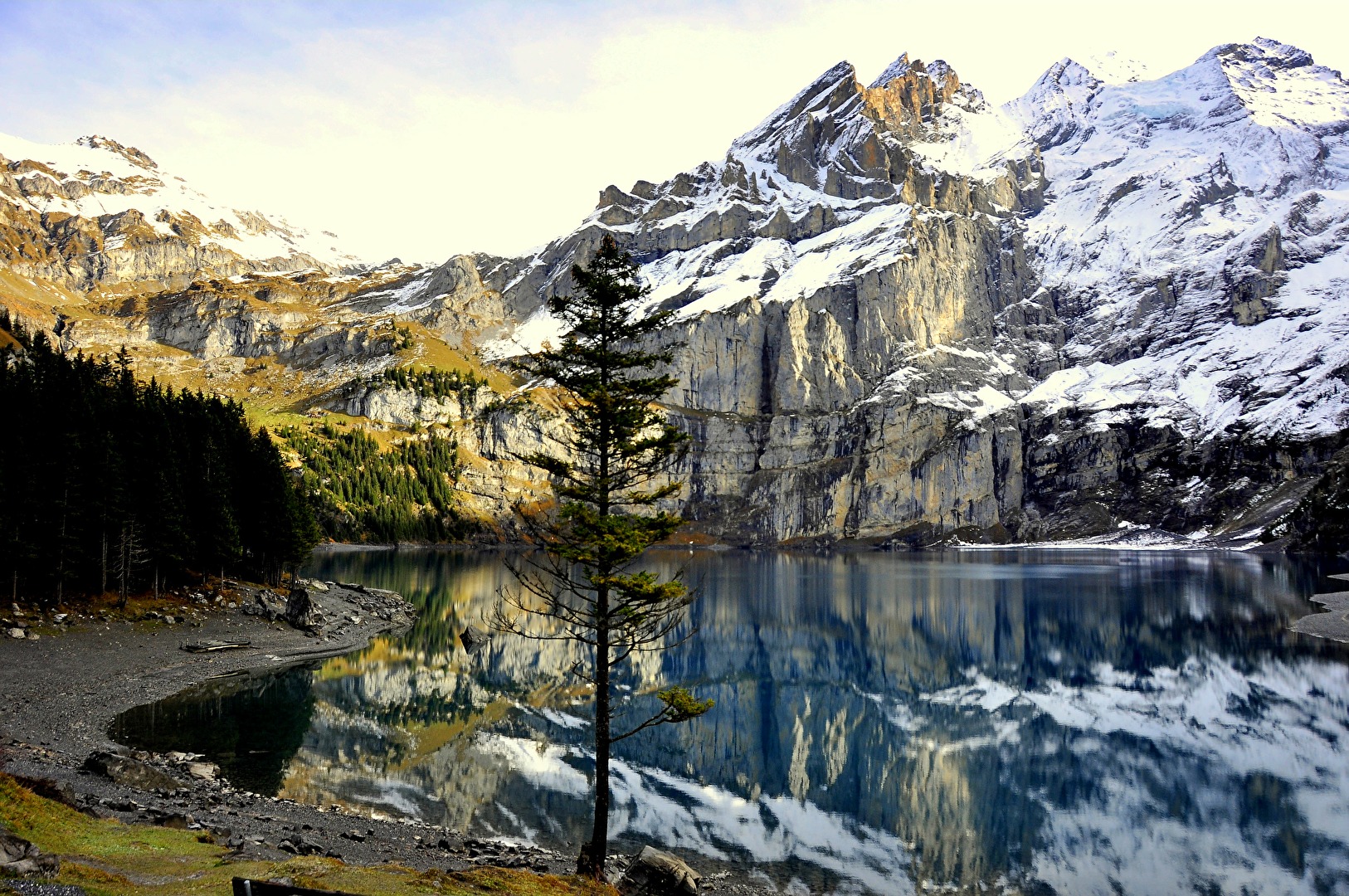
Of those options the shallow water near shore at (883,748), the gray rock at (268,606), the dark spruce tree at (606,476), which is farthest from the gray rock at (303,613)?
the dark spruce tree at (606,476)

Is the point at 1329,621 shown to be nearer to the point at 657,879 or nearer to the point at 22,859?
the point at 657,879

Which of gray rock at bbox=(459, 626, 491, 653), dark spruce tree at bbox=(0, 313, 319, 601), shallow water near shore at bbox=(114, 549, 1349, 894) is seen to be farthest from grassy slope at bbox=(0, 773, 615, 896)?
gray rock at bbox=(459, 626, 491, 653)

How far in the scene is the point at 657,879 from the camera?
2216 centimetres

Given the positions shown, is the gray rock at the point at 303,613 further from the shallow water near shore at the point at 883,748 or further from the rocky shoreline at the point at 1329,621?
the rocky shoreline at the point at 1329,621

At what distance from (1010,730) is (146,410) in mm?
69585

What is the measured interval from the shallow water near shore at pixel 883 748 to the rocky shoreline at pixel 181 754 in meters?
1.86

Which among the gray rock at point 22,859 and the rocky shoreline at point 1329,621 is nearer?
the gray rock at point 22,859

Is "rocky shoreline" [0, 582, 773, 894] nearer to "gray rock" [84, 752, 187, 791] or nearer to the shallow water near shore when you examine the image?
"gray rock" [84, 752, 187, 791]

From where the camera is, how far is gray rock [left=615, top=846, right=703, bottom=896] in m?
21.9

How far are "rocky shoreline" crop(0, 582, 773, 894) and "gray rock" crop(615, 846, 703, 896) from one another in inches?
123

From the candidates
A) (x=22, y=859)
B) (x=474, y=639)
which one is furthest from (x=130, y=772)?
(x=474, y=639)

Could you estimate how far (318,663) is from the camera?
5747 centimetres

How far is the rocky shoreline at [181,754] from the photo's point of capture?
2352 centimetres

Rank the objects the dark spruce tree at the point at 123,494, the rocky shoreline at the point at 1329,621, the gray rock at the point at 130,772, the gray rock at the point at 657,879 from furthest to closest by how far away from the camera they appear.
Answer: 1. the rocky shoreline at the point at 1329,621
2. the dark spruce tree at the point at 123,494
3. the gray rock at the point at 130,772
4. the gray rock at the point at 657,879
